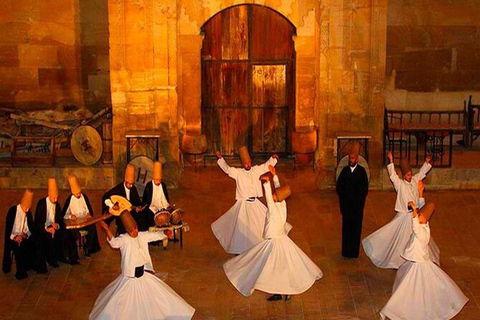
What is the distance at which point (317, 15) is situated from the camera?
2120 cm

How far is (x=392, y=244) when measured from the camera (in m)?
15.8

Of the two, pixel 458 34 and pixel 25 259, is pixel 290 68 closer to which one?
pixel 458 34

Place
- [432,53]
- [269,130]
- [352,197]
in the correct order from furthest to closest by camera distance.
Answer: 1. [432,53]
2. [269,130]
3. [352,197]

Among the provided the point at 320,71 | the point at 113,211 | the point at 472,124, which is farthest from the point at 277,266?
the point at 472,124

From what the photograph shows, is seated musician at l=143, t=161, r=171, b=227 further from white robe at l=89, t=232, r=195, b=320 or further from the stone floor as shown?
white robe at l=89, t=232, r=195, b=320

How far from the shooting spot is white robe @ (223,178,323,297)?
46.7 feet

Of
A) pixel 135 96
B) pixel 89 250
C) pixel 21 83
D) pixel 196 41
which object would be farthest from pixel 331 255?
pixel 21 83

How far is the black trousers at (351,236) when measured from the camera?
52.7ft

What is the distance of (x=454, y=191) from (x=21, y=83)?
9.54 metres

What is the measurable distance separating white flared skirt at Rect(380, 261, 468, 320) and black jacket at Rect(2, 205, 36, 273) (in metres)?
5.23

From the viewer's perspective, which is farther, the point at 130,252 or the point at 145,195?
the point at 145,195

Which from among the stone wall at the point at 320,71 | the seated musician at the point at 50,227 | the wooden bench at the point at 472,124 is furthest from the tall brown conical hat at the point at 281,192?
the wooden bench at the point at 472,124

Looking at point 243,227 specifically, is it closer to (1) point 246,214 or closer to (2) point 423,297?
(1) point 246,214

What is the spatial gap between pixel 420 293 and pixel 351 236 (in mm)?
2569
